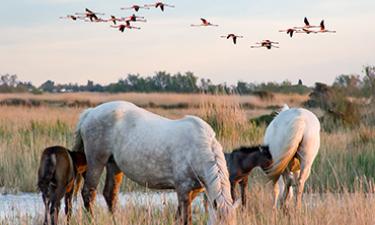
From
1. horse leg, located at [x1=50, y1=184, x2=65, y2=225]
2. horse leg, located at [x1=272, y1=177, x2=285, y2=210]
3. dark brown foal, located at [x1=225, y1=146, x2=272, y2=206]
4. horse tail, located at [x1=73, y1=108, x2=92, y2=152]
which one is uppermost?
horse tail, located at [x1=73, y1=108, x2=92, y2=152]

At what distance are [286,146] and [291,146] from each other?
0.07 m

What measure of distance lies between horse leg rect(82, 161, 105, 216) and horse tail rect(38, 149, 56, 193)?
1.58ft

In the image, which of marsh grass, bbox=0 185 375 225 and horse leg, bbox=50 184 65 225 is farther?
horse leg, bbox=50 184 65 225

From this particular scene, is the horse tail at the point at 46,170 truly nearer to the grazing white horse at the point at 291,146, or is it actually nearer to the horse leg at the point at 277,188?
the grazing white horse at the point at 291,146

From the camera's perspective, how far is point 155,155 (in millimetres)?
7773

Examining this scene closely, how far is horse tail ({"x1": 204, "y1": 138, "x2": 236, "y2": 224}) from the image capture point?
269 inches

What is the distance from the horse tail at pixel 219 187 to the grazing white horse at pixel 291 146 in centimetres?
209

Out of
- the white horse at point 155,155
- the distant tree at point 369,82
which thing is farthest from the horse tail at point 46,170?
the distant tree at point 369,82

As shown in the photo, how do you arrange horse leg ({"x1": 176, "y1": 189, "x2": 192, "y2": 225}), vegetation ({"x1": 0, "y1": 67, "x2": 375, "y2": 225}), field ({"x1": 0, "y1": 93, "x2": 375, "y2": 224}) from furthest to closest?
1. vegetation ({"x1": 0, "y1": 67, "x2": 375, "y2": 225})
2. field ({"x1": 0, "y1": 93, "x2": 375, "y2": 224})
3. horse leg ({"x1": 176, "y1": 189, "x2": 192, "y2": 225})

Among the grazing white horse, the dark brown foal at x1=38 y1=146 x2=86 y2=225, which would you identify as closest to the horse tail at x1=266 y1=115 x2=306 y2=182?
the grazing white horse

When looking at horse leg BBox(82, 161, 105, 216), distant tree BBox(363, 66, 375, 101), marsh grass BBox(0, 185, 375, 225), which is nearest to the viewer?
marsh grass BBox(0, 185, 375, 225)

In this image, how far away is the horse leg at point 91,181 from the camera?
8.45 meters

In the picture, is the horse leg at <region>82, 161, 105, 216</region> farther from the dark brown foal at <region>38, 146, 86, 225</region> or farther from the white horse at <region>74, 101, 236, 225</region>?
the dark brown foal at <region>38, 146, 86, 225</region>

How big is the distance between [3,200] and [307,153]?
446 cm
